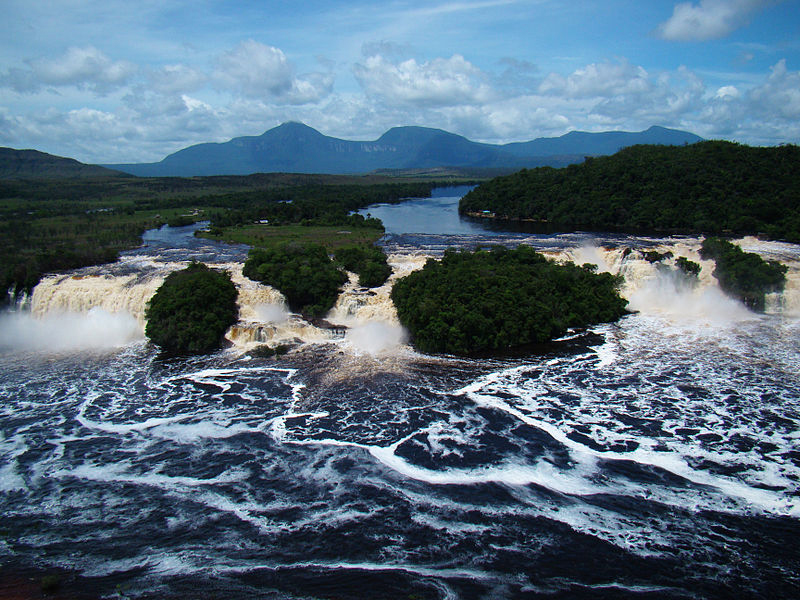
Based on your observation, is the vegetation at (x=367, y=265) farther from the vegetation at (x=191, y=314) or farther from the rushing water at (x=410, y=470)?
the vegetation at (x=191, y=314)

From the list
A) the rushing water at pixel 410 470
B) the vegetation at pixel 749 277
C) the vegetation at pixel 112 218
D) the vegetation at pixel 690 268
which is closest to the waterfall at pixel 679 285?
the vegetation at pixel 690 268

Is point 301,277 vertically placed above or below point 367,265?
below

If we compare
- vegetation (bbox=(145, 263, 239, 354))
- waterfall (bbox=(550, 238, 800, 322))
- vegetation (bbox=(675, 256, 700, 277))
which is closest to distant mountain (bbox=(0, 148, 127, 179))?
vegetation (bbox=(145, 263, 239, 354))

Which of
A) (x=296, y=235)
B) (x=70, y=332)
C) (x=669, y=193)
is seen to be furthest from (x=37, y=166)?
(x=669, y=193)

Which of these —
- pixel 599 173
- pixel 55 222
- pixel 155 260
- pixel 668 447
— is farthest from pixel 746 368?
pixel 55 222

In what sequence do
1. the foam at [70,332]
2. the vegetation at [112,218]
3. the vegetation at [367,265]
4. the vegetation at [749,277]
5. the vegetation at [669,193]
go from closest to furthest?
the foam at [70,332]
the vegetation at [749,277]
the vegetation at [367,265]
the vegetation at [112,218]
the vegetation at [669,193]

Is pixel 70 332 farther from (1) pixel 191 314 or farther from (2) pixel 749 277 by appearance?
(2) pixel 749 277
